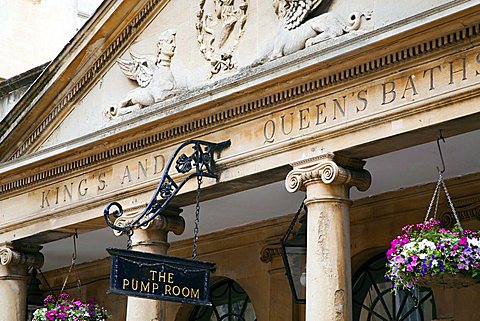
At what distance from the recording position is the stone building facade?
41.3 feet

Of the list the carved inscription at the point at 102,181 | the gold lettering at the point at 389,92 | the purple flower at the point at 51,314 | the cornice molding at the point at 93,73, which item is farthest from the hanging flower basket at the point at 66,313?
the gold lettering at the point at 389,92

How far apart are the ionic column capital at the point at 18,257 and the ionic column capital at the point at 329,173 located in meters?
5.14

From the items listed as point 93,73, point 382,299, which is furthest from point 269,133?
point 93,73

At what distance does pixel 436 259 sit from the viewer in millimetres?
11852

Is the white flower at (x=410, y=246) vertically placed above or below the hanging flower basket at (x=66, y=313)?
below

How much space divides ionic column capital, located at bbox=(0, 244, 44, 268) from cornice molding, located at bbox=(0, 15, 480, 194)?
2.62 ft

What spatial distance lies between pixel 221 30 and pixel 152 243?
2.60 m

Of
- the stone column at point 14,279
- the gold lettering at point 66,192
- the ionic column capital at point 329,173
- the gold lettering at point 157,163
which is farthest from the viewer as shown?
the stone column at point 14,279

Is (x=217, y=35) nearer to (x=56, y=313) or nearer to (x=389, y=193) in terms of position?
(x=389, y=193)

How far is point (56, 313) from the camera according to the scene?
53.3 feet

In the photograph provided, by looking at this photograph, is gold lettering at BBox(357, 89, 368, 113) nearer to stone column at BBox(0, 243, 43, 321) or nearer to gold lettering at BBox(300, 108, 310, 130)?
gold lettering at BBox(300, 108, 310, 130)

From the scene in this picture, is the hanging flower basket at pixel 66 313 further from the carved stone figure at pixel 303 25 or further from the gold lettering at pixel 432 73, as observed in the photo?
the gold lettering at pixel 432 73

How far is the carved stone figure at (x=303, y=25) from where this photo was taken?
13.3m

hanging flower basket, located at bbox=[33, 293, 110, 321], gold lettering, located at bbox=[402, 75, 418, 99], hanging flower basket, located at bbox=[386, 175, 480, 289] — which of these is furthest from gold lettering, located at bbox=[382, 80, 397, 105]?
hanging flower basket, located at bbox=[33, 293, 110, 321]
